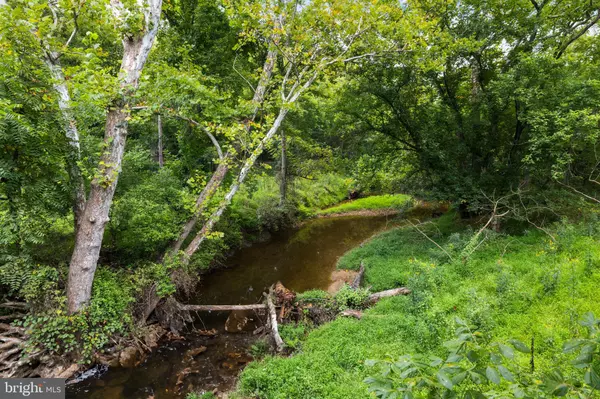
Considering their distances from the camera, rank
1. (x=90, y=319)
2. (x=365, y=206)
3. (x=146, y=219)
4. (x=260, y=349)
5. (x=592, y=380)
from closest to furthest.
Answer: (x=592, y=380), (x=90, y=319), (x=260, y=349), (x=146, y=219), (x=365, y=206)

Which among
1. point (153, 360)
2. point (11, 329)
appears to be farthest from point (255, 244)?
point (11, 329)

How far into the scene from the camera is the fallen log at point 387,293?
9.16m

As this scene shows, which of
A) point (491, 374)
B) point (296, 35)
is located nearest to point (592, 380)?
point (491, 374)

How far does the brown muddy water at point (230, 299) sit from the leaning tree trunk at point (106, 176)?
2200 millimetres

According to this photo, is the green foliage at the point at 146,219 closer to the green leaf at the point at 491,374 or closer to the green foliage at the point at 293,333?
the green foliage at the point at 293,333

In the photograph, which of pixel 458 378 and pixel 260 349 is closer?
pixel 458 378

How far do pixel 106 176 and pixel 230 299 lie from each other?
20.1ft

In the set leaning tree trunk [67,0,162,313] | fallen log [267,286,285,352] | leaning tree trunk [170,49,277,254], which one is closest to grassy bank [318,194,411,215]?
leaning tree trunk [170,49,277,254]

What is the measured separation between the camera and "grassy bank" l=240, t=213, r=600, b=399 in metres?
5.75

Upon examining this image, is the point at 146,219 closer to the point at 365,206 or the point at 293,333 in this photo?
the point at 293,333

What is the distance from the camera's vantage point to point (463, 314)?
652cm

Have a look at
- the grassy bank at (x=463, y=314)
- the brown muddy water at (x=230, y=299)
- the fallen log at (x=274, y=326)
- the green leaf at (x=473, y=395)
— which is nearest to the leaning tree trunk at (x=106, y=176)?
the brown muddy water at (x=230, y=299)

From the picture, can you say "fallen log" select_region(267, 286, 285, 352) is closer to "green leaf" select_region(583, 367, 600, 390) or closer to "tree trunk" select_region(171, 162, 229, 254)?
"tree trunk" select_region(171, 162, 229, 254)

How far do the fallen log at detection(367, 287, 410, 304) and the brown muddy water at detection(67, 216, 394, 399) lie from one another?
2.84m
